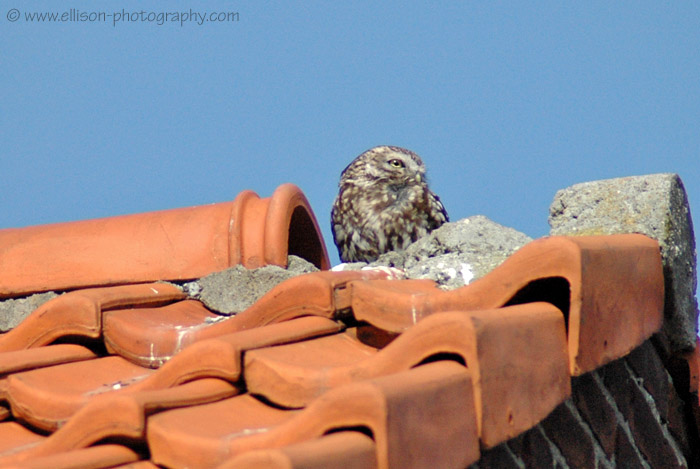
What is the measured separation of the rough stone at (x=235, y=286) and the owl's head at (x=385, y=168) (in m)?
2.81

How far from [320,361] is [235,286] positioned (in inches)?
44.2

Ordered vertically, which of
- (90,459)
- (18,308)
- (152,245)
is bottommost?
(18,308)

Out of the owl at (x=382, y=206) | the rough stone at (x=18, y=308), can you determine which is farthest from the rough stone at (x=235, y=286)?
the owl at (x=382, y=206)

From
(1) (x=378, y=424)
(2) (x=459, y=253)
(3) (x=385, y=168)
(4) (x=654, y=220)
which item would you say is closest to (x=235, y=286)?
(2) (x=459, y=253)

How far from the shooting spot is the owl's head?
5934 mm

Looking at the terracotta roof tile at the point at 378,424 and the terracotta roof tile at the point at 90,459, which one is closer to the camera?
the terracotta roof tile at the point at 378,424

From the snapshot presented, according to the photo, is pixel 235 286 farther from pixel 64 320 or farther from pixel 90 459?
pixel 90 459

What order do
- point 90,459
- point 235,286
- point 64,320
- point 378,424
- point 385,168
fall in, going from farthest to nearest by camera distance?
point 385,168, point 235,286, point 64,320, point 90,459, point 378,424

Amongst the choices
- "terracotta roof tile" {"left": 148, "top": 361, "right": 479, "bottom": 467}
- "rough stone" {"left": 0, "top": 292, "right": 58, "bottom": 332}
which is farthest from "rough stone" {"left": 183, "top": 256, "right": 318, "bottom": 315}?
"terracotta roof tile" {"left": 148, "top": 361, "right": 479, "bottom": 467}

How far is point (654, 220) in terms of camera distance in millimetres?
2699

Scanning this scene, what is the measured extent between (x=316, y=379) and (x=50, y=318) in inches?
44.1

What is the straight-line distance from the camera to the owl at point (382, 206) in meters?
5.32

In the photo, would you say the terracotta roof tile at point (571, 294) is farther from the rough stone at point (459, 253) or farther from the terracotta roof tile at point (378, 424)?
the terracotta roof tile at point (378, 424)

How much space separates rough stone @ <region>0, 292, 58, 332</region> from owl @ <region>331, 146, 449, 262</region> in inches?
91.4
